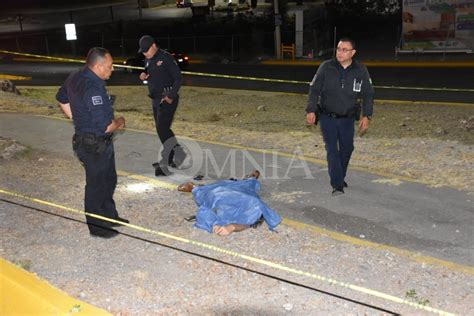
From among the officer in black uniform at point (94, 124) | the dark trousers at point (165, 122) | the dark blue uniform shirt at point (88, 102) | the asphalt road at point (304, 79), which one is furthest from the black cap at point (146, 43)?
the asphalt road at point (304, 79)

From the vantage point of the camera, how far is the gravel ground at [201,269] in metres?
3.75

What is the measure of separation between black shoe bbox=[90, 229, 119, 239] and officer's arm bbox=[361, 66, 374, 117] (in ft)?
9.89

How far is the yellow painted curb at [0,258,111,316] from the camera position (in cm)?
371

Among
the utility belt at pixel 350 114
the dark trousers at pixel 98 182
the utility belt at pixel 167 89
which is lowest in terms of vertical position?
the dark trousers at pixel 98 182

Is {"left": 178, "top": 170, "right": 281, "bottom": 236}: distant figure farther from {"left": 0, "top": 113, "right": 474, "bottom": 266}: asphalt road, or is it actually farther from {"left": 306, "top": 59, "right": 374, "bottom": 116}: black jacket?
{"left": 306, "top": 59, "right": 374, "bottom": 116}: black jacket

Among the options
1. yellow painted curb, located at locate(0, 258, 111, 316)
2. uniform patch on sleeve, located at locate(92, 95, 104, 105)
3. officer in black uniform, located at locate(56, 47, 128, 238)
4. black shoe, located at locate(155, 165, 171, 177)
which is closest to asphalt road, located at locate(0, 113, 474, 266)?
black shoe, located at locate(155, 165, 171, 177)

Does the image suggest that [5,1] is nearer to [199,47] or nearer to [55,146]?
[199,47]

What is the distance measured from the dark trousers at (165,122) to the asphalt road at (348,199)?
357 mm

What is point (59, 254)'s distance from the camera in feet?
15.1

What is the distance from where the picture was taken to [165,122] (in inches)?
269

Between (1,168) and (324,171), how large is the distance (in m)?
4.42

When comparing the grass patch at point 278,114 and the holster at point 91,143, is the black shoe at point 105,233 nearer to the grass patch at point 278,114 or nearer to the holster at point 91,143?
the holster at point 91,143

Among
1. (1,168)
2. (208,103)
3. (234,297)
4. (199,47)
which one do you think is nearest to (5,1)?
(199,47)

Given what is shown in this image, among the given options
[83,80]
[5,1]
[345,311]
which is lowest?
[345,311]
